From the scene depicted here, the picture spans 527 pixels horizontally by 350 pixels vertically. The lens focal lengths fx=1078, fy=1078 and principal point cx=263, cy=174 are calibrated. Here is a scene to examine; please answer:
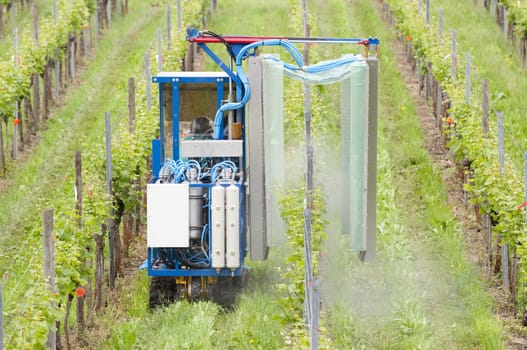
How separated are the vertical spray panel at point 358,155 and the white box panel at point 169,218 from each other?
1839 millimetres

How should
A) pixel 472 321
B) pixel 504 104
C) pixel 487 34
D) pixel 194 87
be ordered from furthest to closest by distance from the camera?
pixel 487 34
pixel 504 104
pixel 194 87
pixel 472 321

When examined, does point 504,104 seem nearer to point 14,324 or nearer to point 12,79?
point 12,79

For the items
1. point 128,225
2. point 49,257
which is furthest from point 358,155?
point 128,225

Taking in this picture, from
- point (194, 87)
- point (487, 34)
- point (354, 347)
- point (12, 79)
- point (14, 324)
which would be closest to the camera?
point (14, 324)

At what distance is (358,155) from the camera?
11.7 meters

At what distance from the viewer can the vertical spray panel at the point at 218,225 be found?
461 inches

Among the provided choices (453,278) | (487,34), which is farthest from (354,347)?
(487,34)

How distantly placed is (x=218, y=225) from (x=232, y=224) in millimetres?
154

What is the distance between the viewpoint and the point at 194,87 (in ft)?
41.8

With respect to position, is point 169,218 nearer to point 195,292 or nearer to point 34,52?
point 195,292

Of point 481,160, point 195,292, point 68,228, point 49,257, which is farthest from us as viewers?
point 481,160

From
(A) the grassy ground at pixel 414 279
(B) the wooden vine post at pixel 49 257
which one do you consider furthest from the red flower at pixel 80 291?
(A) the grassy ground at pixel 414 279

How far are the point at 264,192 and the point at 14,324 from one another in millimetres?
3396

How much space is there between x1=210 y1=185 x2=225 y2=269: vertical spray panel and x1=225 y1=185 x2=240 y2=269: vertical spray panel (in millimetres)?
55
